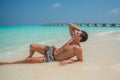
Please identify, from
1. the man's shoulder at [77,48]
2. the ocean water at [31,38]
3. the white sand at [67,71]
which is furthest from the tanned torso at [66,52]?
the ocean water at [31,38]

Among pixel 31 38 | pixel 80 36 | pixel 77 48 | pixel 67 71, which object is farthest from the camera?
pixel 31 38

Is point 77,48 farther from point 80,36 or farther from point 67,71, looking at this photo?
point 67,71

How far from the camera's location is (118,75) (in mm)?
2295

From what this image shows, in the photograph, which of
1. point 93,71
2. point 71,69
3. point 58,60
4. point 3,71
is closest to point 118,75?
point 93,71

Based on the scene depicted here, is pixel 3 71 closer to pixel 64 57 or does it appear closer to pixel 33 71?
pixel 33 71

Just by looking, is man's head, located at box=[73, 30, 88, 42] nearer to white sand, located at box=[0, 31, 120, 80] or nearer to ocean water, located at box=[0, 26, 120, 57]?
white sand, located at box=[0, 31, 120, 80]

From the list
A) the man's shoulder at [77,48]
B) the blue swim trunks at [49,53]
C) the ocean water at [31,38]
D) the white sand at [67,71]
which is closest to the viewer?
the white sand at [67,71]

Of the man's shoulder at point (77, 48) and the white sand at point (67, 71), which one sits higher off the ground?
the man's shoulder at point (77, 48)

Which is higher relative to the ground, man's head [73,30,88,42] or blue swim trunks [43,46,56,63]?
man's head [73,30,88,42]

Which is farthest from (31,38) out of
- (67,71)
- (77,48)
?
(67,71)

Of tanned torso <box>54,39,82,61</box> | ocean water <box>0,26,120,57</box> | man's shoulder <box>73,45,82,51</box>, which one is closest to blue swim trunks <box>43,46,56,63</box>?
tanned torso <box>54,39,82,61</box>

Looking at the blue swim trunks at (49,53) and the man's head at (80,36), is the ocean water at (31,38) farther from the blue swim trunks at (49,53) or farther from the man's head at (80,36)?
the man's head at (80,36)

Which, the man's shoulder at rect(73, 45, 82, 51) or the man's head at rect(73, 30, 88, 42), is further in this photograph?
the man's head at rect(73, 30, 88, 42)

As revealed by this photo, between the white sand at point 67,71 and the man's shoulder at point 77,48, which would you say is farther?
the man's shoulder at point 77,48
